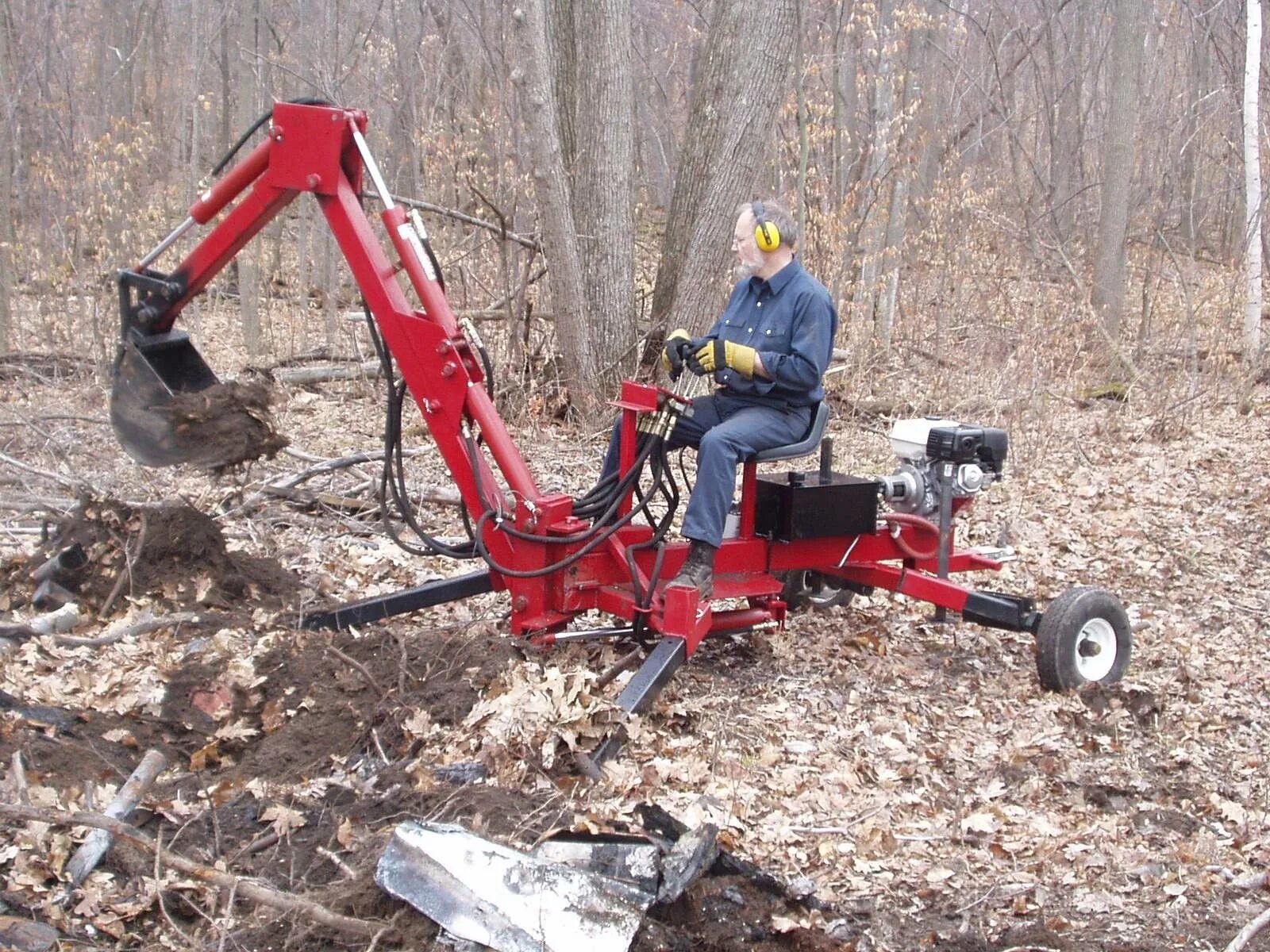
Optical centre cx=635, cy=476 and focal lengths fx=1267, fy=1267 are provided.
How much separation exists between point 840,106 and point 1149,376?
4634 millimetres

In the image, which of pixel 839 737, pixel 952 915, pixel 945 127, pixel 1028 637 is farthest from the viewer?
pixel 945 127

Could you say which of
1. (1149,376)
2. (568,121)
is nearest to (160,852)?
(568,121)

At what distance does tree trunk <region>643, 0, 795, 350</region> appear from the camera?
9906 millimetres

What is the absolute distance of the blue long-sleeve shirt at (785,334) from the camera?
18.5 feet

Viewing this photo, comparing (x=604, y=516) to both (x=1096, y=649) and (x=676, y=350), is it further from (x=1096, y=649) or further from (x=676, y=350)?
(x=1096, y=649)

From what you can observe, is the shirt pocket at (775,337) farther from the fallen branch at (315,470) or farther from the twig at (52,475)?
the twig at (52,475)

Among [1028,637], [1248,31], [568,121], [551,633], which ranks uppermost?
[1248,31]

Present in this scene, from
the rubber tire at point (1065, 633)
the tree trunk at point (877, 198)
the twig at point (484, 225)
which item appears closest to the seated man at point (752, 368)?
the rubber tire at point (1065, 633)

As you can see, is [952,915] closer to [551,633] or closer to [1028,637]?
[551,633]

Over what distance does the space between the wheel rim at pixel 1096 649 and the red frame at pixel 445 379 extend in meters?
1.76

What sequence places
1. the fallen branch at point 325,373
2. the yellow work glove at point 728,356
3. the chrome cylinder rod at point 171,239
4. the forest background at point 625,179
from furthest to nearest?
the fallen branch at point 325,373 → the forest background at point 625,179 → the yellow work glove at point 728,356 → the chrome cylinder rod at point 171,239

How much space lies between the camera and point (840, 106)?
14.4 metres

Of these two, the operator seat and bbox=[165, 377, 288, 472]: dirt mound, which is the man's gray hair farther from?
bbox=[165, 377, 288, 472]: dirt mound

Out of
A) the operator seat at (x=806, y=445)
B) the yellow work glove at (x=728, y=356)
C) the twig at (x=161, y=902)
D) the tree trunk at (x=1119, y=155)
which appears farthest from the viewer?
the tree trunk at (x=1119, y=155)
